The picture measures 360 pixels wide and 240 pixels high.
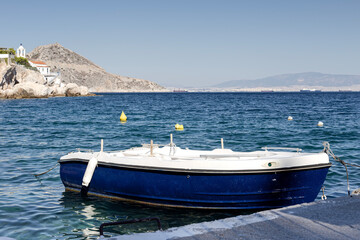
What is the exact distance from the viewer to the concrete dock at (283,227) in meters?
5.41

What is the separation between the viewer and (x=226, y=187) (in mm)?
9070

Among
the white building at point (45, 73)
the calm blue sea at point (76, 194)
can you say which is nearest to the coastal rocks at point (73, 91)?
the white building at point (45, 73)

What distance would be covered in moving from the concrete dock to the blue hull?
7.30 ft

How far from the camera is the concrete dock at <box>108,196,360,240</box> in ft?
17.7

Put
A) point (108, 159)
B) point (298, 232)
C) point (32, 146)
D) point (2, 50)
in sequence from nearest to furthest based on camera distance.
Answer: point (298, 232)
point (108, 159)
point (32, 146)
point (2, 50)

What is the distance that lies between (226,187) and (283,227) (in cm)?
330

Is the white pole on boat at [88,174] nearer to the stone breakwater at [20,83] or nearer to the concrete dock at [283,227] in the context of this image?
the concrete dock at [283,227]

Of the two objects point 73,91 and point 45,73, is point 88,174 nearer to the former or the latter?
point 45,73

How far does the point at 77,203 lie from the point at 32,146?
11.3 m

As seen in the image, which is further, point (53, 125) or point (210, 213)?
point (53, 125)

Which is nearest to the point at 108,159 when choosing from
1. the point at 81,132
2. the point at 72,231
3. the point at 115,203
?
the point at 115,203

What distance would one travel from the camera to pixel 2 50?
299ft

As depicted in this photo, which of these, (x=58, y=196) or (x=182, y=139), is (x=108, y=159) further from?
(x=182, y=139)

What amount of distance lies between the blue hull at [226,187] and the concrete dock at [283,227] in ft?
7.30
